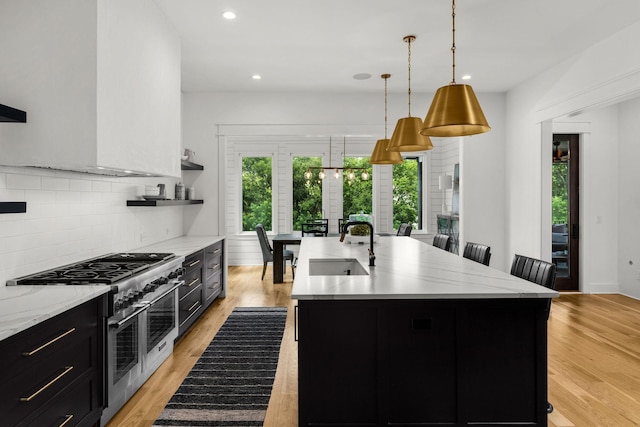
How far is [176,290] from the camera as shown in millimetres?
3498

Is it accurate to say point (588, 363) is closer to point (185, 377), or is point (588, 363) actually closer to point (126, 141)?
point (185, 377)

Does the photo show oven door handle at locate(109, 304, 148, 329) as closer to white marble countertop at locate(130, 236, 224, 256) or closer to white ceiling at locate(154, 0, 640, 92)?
white marble countertop at locate(130, 236, 224, 256)

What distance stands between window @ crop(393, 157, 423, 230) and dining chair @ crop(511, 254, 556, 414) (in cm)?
591

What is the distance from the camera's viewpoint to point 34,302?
1954 mm

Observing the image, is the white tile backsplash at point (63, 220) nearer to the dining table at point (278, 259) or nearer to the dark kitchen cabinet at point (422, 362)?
the dark kitchen cabinet at point (422, 362)

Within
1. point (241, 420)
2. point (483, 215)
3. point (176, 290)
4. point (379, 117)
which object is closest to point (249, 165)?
point (379, 117)

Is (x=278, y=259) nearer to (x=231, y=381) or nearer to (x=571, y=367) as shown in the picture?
(x=231, y=381)

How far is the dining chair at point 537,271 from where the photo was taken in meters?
2.47

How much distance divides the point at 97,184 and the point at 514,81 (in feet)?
16.9

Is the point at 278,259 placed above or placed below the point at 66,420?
above

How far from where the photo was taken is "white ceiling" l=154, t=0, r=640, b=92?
3385 millimetres

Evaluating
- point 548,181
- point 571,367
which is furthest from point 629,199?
point 571,367

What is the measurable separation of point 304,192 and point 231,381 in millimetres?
6029

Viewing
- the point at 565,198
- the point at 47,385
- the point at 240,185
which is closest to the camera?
the point at 47,385
